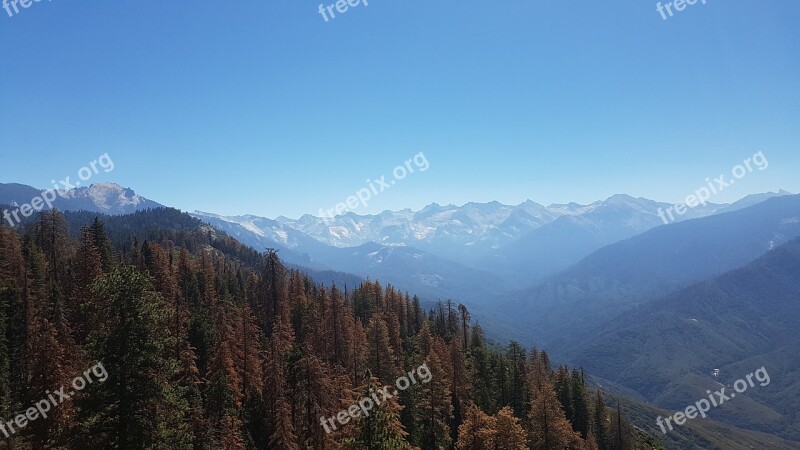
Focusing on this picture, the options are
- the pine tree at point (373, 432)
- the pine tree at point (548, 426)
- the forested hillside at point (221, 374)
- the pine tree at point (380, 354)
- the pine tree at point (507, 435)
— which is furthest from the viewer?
the pine tree at point (380, 354)

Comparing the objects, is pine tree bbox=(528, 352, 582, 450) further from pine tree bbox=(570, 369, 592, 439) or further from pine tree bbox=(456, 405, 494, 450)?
pine tree bbox=(570, 369, 592, 439)

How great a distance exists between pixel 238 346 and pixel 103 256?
2926 cm

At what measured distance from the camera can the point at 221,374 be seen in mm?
37875

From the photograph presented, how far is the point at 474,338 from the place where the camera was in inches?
3949

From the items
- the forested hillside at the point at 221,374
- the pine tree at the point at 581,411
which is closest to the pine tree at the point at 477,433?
the forested hillside at the point at 221,374

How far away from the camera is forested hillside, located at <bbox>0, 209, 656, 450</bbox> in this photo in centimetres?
1922

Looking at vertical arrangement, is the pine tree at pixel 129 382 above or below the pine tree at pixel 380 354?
above

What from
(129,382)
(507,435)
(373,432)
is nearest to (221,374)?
(373,432)

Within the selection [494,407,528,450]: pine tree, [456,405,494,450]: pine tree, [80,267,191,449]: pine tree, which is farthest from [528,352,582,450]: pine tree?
[80,267,191,449]: pine tree

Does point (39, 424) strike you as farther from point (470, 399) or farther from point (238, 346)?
point (470, 399)

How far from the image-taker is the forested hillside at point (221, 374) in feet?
63.1

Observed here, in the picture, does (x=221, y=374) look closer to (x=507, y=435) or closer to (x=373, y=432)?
(x=373, y=432)

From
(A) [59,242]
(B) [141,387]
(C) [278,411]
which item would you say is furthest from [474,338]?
(B) [141,387]

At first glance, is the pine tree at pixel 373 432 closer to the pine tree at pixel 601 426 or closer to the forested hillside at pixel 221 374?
the forested hillside at pixel 221 374
